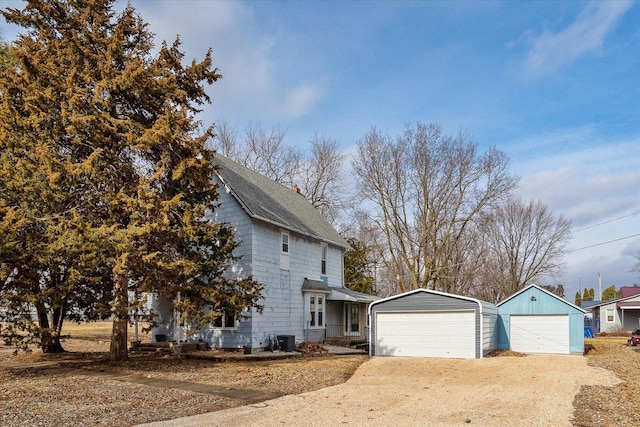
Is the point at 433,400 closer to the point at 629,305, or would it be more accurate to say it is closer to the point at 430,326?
the point at 430,326

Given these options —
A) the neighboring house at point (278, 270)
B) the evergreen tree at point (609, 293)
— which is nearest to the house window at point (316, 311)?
the neighboring house at point (278, 270)

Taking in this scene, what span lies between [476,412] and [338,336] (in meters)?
17.4

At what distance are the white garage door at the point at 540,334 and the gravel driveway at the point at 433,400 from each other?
714 centimetres

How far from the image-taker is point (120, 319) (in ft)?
51.6

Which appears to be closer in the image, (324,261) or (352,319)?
(324,261)

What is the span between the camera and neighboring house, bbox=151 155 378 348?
2019cm

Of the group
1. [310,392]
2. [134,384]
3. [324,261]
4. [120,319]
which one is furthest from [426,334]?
[134,384]

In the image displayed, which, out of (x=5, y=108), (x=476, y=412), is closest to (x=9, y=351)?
(x=5, y=108)

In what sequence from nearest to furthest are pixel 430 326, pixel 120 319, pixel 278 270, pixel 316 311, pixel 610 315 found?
1. pixel 120 319
2. pixel 430 326
3. pixel 278 270
4. pixel 316 311
5. pixel 610 315

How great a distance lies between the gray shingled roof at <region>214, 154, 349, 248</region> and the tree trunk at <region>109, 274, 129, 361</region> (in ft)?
17.4

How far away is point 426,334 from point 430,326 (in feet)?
1.29

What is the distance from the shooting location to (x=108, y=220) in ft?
48.6

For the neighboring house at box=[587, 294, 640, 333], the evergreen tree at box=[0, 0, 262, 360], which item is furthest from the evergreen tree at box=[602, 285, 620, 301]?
the evergreen tree at box=[0, 0, 262, 360]

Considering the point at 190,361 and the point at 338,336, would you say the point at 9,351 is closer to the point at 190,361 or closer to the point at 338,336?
the point at 190,361
